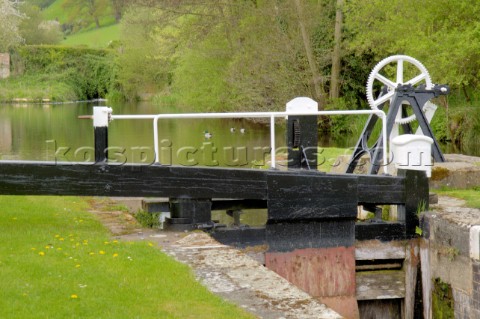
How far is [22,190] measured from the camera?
363 inches

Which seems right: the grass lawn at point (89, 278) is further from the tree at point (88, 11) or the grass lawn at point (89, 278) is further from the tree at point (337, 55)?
the tree at point (88, 11)

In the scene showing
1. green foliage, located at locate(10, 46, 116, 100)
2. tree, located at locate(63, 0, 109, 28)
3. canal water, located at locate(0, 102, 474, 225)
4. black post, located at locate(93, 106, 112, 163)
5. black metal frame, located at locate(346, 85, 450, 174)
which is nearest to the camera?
black post, located at locate(93, 106, 112, 163)

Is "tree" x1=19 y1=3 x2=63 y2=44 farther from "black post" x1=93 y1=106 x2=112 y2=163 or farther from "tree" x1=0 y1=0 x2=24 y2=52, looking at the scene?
"black post" x1=93 y1=106 x2=112 y2=163

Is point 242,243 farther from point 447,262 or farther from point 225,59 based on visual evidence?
point 225,59

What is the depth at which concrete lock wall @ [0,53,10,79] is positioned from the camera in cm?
6431

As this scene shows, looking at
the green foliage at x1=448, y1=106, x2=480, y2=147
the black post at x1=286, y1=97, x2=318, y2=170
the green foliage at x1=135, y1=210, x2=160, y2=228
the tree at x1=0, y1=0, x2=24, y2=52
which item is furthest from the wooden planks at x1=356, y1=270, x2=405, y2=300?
the tree at x1=0, y1=0, x2=24, y2=52

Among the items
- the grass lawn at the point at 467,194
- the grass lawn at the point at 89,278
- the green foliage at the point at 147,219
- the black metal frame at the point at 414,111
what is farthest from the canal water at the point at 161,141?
the grass lawn at the point at 89,278

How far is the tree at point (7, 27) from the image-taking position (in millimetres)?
62938

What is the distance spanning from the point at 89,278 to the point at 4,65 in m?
60.5

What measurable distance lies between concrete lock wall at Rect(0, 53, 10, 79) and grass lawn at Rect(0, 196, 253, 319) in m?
57.5

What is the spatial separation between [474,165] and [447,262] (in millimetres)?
3239

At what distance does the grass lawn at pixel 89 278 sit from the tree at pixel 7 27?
56.5 m

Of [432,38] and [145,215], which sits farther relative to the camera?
[432,38]

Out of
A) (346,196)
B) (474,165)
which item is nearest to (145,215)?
(346,196)
